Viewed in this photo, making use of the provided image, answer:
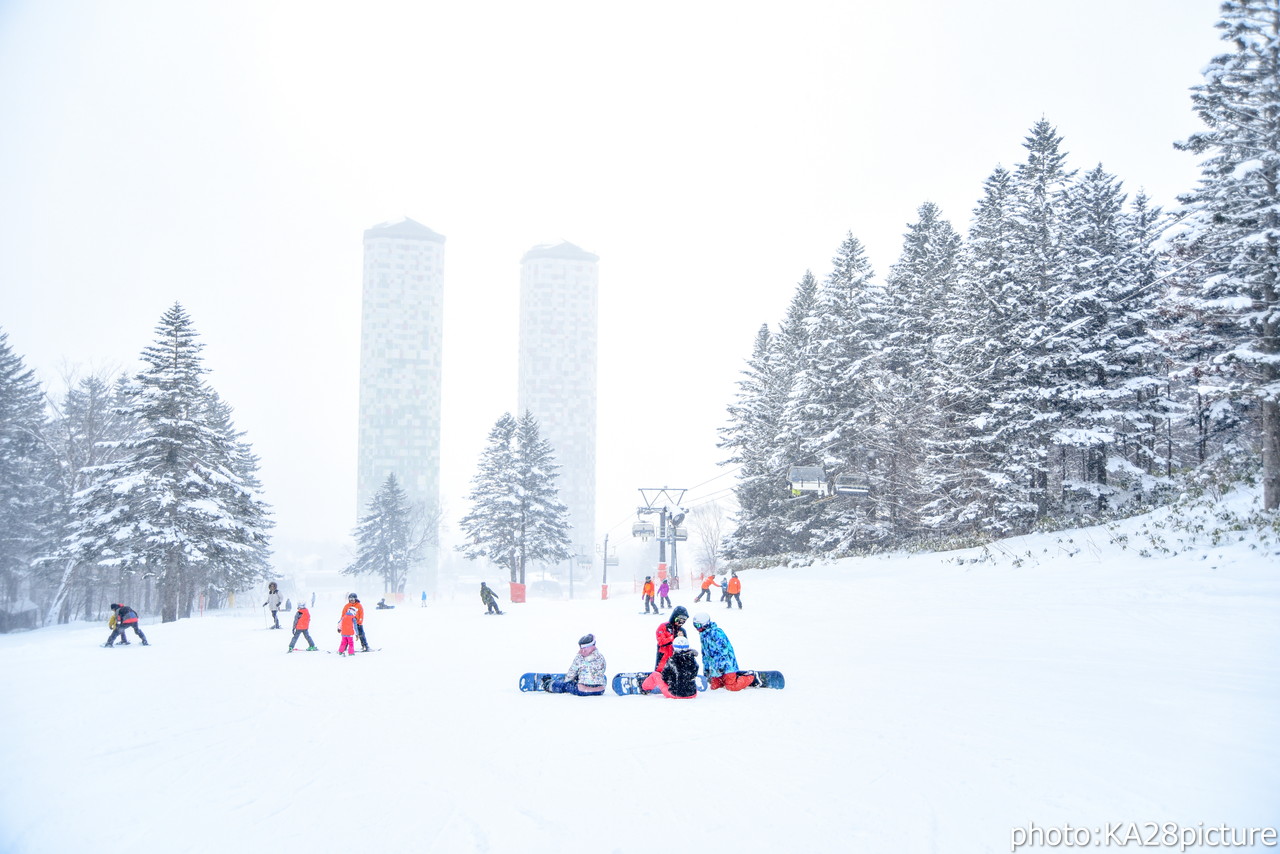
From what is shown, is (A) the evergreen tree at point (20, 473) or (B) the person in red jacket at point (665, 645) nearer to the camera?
(B) the person in red jacket at point (665, 645)

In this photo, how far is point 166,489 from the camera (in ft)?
101

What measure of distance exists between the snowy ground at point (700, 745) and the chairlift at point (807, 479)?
17.2 m

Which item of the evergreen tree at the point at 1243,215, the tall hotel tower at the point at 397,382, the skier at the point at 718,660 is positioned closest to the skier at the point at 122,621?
the skier at the point at 718,660

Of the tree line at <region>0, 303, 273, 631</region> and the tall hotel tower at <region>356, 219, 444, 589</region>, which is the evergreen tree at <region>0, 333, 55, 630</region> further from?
the tall hotel tower at <region>356, 219, 444, 589</region>

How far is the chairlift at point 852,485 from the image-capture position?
32.3 metres

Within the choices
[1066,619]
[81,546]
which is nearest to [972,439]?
[1066,619]

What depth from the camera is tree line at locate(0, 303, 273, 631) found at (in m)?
30.3

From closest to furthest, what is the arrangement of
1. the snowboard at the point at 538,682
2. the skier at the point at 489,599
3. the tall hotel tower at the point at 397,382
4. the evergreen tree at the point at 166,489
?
1. the snowboard at the point at 538,682
2. the skier at the point at 489,599
3. the evergreen tree at the point at 166,489
4. the tall hotel tower at the point at 397,382

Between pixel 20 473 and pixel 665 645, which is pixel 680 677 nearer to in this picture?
pixel 665 645

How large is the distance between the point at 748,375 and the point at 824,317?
11.0m

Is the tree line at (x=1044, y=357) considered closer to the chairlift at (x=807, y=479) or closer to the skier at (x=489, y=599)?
the chairlift at (x=807, y=479)

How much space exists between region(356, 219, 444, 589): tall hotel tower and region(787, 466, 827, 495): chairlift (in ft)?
501

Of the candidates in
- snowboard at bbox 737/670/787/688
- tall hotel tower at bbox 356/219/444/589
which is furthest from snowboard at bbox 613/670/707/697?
tall hotel tower at bbox 356/219/444/589

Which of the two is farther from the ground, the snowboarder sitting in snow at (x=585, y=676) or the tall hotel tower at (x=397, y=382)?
the tall hotel tower at (x=397, y=382)
